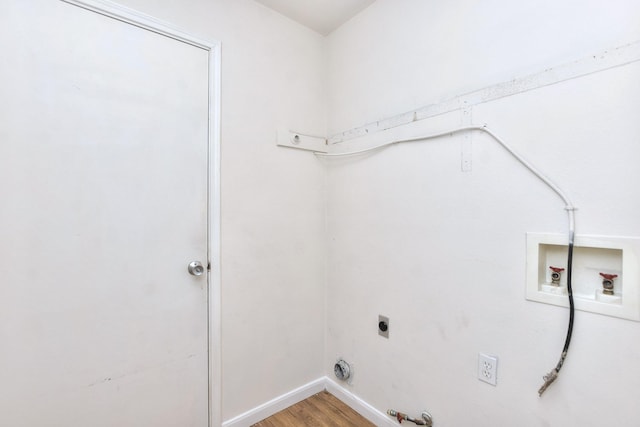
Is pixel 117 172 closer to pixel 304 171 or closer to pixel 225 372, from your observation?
pixel 304 171

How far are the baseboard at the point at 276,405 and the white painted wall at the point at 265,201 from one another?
Result: 3cm

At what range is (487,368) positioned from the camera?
4.18 feet

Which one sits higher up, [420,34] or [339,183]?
[420,34]

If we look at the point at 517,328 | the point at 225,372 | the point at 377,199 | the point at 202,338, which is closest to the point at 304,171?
the point at 377,199

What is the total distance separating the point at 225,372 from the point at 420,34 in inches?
81.9

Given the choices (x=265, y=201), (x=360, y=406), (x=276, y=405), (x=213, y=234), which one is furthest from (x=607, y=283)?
(x=276, y=405)

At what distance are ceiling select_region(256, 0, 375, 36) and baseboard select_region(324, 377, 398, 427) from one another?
7.84 ft

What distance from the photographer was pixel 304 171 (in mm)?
1971

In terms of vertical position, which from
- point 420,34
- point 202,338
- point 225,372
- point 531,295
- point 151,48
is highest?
point 420,34

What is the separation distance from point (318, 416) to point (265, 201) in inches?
52.7

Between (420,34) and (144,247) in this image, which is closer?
(144,247)

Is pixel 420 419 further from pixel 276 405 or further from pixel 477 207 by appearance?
pixel 477 207

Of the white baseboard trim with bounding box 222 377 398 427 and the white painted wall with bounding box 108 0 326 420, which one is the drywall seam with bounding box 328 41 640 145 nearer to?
the white painted wall with bounding box 108 0 326 420

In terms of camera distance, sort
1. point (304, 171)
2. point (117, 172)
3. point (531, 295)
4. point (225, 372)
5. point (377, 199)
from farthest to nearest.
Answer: point (304, 171) → point (377, 199) → point (225, 372) → point (117, 172) → point (531, 295)
